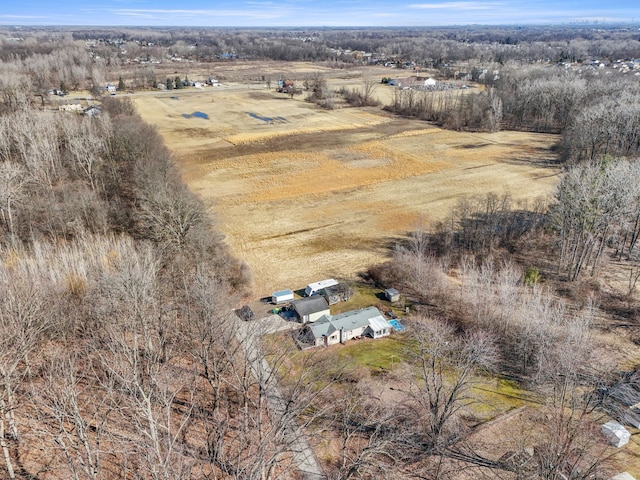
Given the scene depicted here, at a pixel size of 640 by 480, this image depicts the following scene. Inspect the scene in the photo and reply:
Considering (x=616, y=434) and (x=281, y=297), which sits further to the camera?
(x=281, y=297)

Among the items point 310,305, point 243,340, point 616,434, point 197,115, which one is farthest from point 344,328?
point 197,115

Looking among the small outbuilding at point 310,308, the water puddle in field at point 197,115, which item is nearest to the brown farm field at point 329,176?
the water puddle in field at point 197,115

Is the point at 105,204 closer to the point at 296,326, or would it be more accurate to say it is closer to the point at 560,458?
the point at 296,326

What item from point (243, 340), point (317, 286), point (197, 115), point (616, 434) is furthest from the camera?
point (197, 115)

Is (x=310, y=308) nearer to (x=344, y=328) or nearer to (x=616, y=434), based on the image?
(x=344, y=328)

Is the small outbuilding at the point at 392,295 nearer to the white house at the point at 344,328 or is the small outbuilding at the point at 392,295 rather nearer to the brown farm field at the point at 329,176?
the white house at the point at 344,328

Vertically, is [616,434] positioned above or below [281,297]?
below

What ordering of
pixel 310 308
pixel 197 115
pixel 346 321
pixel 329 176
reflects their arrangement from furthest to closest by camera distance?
pixel 197 115 < pixel 329 176 < pixel 310 308 < pixel 346 321
